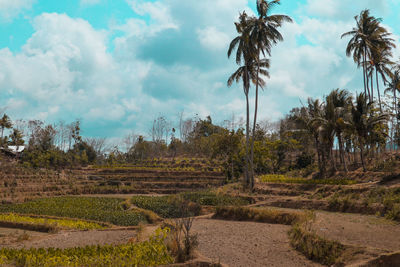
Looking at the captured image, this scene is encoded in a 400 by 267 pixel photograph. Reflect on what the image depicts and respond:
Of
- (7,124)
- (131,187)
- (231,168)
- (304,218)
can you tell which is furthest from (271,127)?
(304,218)

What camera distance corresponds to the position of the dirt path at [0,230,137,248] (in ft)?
45.0

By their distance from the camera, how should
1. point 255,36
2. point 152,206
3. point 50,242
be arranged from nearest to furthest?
point 50,242
point 152,206
point 255,36

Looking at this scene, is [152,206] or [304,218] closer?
[304,218]

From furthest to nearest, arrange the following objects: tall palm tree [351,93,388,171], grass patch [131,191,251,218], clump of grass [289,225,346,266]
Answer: tall palm tree [351,93,388,171], grass patch [131,191,251,218], clump of grass [289,225,346,266]

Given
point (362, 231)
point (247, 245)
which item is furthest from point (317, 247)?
point (247, 245)

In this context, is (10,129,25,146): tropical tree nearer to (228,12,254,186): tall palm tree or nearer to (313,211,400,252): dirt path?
(228,12,254,186): tall palm tree

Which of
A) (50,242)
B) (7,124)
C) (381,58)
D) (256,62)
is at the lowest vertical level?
(50,242)

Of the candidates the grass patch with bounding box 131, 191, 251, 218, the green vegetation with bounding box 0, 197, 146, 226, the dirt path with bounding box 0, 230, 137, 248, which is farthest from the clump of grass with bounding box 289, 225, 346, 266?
the grass patch with bounding box 131, 191, 251, 218

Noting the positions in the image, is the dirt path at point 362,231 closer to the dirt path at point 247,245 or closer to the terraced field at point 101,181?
the dirt path at point 247,245

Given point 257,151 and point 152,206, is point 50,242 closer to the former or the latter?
point 152,206

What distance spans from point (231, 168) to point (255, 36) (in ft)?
55.1

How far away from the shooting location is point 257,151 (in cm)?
3831

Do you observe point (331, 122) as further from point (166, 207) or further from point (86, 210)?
point (86, 210)

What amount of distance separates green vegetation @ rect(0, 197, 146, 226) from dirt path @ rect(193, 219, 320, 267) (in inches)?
185
